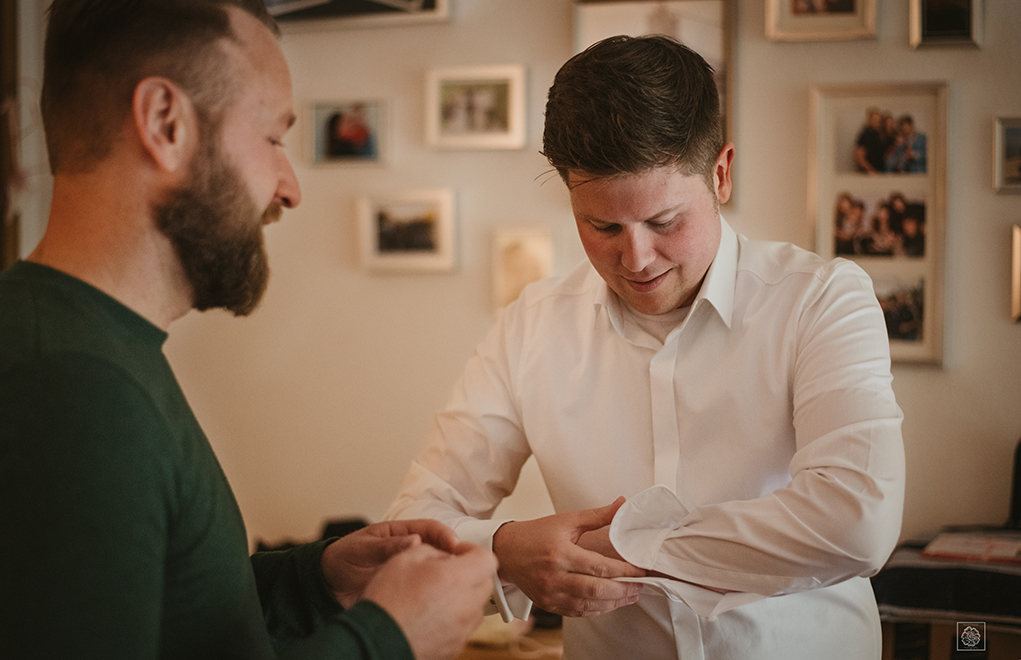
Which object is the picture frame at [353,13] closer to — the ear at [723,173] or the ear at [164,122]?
the ear at [723,173]

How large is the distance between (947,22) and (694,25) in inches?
28.8

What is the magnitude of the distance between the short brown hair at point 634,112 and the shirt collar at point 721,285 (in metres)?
0.15

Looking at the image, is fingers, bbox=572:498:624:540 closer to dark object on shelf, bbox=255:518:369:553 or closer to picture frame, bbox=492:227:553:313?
picture frame, bbox=492:227:553:313

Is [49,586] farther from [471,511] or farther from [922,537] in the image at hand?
[922,537]

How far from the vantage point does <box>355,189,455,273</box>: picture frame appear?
2605mm

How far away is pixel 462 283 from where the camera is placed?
2639 millimetres

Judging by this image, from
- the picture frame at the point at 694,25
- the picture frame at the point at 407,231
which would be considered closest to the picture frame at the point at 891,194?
the picture frame at the point at 694,25

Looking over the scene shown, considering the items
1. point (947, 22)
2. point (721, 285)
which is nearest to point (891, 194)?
point (947, 22)

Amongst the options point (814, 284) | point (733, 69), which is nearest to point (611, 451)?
point (814, 284)

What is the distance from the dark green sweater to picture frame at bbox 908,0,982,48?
2.34 m

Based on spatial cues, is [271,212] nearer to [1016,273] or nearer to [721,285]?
[721,285]

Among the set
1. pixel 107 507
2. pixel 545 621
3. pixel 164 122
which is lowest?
pixel 545 621

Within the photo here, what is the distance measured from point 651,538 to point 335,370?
181cm

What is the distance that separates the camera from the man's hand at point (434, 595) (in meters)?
0.78
